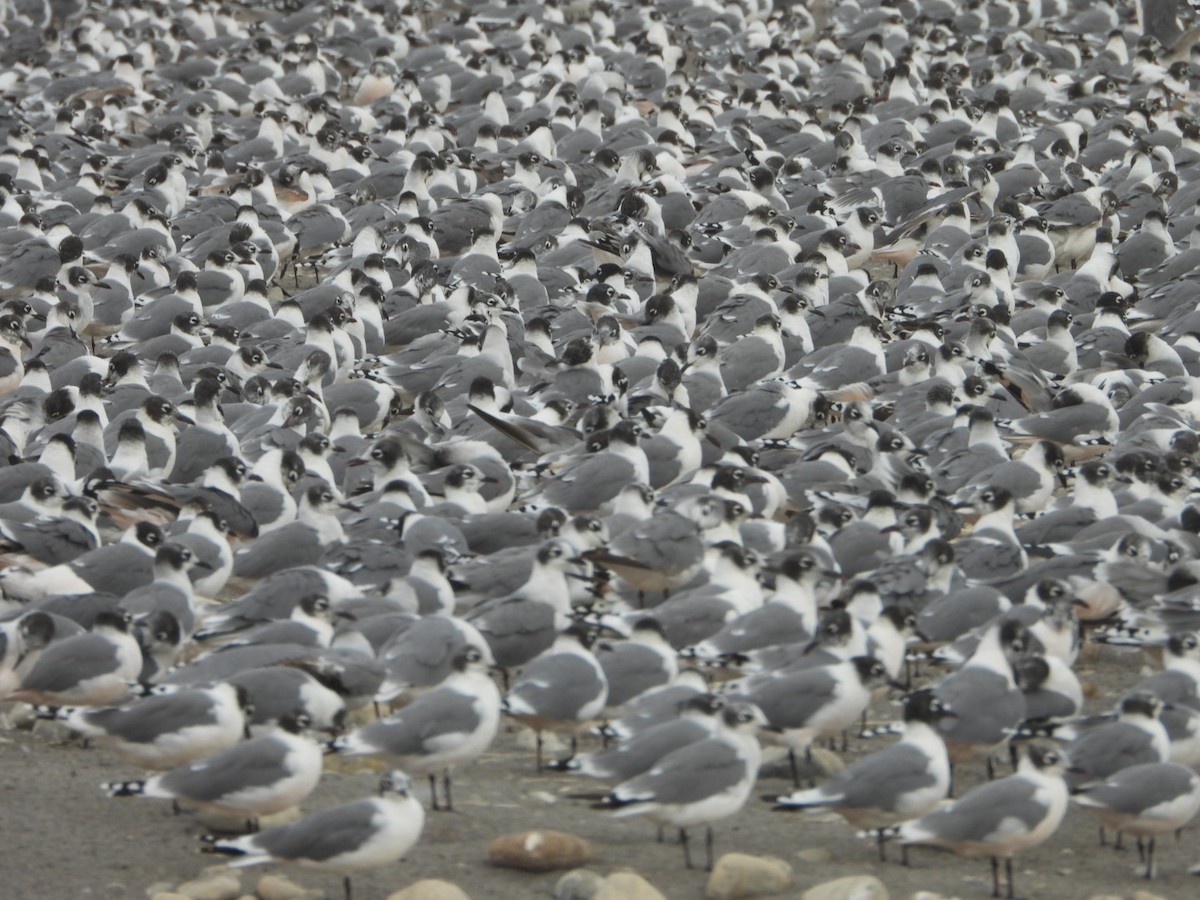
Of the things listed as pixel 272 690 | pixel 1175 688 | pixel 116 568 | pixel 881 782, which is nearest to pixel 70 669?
pixel 272 690

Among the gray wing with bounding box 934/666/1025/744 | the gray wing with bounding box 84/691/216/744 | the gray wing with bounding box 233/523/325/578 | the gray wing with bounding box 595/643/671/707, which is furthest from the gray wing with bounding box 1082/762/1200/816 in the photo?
the gray wing with bounding box 233/523/325/578

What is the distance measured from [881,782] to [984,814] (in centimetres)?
43

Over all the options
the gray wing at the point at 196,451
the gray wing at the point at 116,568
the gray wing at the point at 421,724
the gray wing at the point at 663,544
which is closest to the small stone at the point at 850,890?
the gray wing at the point at 421,724

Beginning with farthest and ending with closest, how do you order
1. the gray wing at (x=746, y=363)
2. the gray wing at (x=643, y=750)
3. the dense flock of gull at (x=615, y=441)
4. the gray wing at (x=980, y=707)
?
the gray wing at (x=746, y=363)
the gray wing at (x=980, y=707)
the dense flock of gull at (x=615, y=441)
the gray wing at (x=643, y=750)

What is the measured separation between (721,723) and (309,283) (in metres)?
11.3

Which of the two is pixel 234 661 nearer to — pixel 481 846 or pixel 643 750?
pixel 481 846

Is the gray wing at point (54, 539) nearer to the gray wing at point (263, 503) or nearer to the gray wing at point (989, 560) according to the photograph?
the gray wing at point (263, 503)

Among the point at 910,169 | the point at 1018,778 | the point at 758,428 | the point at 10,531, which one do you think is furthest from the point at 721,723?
the point at 910,169

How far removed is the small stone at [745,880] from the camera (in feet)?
26.4

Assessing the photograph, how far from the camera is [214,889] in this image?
800cm

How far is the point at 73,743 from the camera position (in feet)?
31.8

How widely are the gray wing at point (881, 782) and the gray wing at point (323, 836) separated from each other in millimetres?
1800

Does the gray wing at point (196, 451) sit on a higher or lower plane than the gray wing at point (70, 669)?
higher

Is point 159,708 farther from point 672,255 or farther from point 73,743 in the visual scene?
point 672,255
